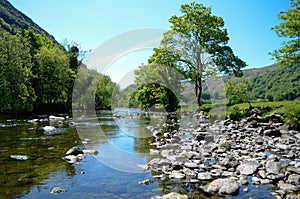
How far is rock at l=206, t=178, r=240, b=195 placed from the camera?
16.5 feet

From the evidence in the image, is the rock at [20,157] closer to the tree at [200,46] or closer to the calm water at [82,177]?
the calm water at [82,177]

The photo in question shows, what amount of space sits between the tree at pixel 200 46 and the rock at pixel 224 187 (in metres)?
21.8

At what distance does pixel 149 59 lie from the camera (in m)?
30.3

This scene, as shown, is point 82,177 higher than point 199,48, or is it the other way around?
point 199,48

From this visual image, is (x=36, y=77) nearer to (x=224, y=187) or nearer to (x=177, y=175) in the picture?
(x=177, y=175)

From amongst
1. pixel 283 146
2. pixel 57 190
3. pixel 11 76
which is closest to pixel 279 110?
pixel 283 146

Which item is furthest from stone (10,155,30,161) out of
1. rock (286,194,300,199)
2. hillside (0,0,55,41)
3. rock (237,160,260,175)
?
hillside (0,0,55,41)

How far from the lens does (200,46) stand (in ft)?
92.0

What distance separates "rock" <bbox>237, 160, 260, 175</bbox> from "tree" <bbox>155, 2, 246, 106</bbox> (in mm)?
20278

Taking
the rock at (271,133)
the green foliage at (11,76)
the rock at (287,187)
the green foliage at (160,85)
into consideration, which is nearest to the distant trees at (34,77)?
the green foliage at (11,76)

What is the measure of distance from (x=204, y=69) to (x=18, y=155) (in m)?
23.2

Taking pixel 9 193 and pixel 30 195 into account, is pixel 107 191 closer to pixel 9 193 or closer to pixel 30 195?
pixel 30 195

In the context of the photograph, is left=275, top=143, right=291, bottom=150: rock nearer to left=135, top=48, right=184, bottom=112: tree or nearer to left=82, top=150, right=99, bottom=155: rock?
left=82, top=150, right=99, bottom=155: rock

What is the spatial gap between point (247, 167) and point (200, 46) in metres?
23.1
